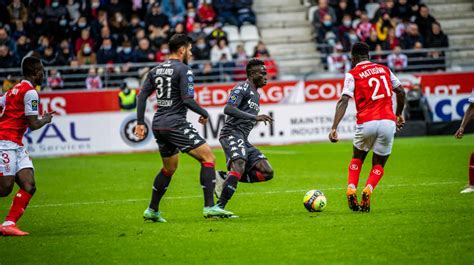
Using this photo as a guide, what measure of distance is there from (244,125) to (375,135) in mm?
1782

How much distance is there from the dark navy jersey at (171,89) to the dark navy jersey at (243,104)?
0.82m

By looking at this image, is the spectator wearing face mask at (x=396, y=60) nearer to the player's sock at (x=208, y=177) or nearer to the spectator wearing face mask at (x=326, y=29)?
the spectator wearing face mask at (x=326, y=29)

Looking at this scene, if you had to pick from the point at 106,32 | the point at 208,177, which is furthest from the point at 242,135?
the point at 106,32

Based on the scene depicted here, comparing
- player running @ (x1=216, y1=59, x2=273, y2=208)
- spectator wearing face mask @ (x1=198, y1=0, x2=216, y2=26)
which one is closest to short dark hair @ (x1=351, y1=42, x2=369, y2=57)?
player running @ (x1=216, y1=59, x2=273, y2=208)

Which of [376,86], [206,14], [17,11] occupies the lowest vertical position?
[376,86]

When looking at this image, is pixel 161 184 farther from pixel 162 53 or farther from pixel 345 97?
pixel 162 53

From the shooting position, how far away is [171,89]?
1127cm

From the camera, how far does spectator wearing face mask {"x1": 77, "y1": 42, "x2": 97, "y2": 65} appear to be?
28.4m

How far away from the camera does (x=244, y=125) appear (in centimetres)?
1242

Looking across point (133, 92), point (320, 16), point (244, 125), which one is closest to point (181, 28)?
point (133, 92)

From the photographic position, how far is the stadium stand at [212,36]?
91.6 feet

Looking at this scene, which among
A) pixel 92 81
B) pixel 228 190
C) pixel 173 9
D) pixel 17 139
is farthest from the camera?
pixel 173 9

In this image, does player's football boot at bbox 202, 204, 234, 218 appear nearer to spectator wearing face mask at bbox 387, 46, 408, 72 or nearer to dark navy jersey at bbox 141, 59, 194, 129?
dark navy jersey at bbox 141, 59, 194, 129

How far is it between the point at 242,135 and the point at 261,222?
1.53 meters
